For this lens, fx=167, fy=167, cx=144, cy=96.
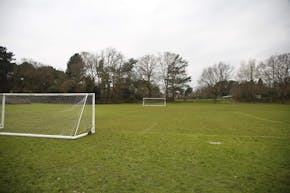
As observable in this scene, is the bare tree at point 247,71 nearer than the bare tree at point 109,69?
No

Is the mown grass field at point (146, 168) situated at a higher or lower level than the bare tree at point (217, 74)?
lower

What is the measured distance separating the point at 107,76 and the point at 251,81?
3803cm

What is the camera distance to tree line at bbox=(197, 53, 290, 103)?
37.8 metres

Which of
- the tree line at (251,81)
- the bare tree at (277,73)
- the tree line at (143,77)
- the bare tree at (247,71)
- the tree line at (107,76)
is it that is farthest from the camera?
the bare tree at (247,71)

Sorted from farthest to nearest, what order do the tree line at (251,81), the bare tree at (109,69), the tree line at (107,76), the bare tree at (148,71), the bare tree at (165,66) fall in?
the bare tree at (165,66), the bare tree at (148,71), the bare tree at (109,69), the tree line at (107,76), the tree line at (251,81)

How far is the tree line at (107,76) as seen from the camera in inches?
1538

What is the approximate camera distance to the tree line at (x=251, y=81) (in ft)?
124

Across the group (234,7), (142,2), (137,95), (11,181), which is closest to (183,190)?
(11,181)

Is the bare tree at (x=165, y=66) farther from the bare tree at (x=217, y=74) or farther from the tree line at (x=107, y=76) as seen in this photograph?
the bare tree at (x=217, y=74)

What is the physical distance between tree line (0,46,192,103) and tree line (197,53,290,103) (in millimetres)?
6657

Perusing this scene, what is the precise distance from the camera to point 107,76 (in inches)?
1665

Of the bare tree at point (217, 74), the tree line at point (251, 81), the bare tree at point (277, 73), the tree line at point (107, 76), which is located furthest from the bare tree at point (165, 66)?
the bare tree at point (277, 73)

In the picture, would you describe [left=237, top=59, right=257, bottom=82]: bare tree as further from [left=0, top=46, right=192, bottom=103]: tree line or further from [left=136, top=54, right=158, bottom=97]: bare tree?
[left=136, top=54, right=158, bottom=97]: bare tree

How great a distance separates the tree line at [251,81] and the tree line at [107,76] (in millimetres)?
6657
